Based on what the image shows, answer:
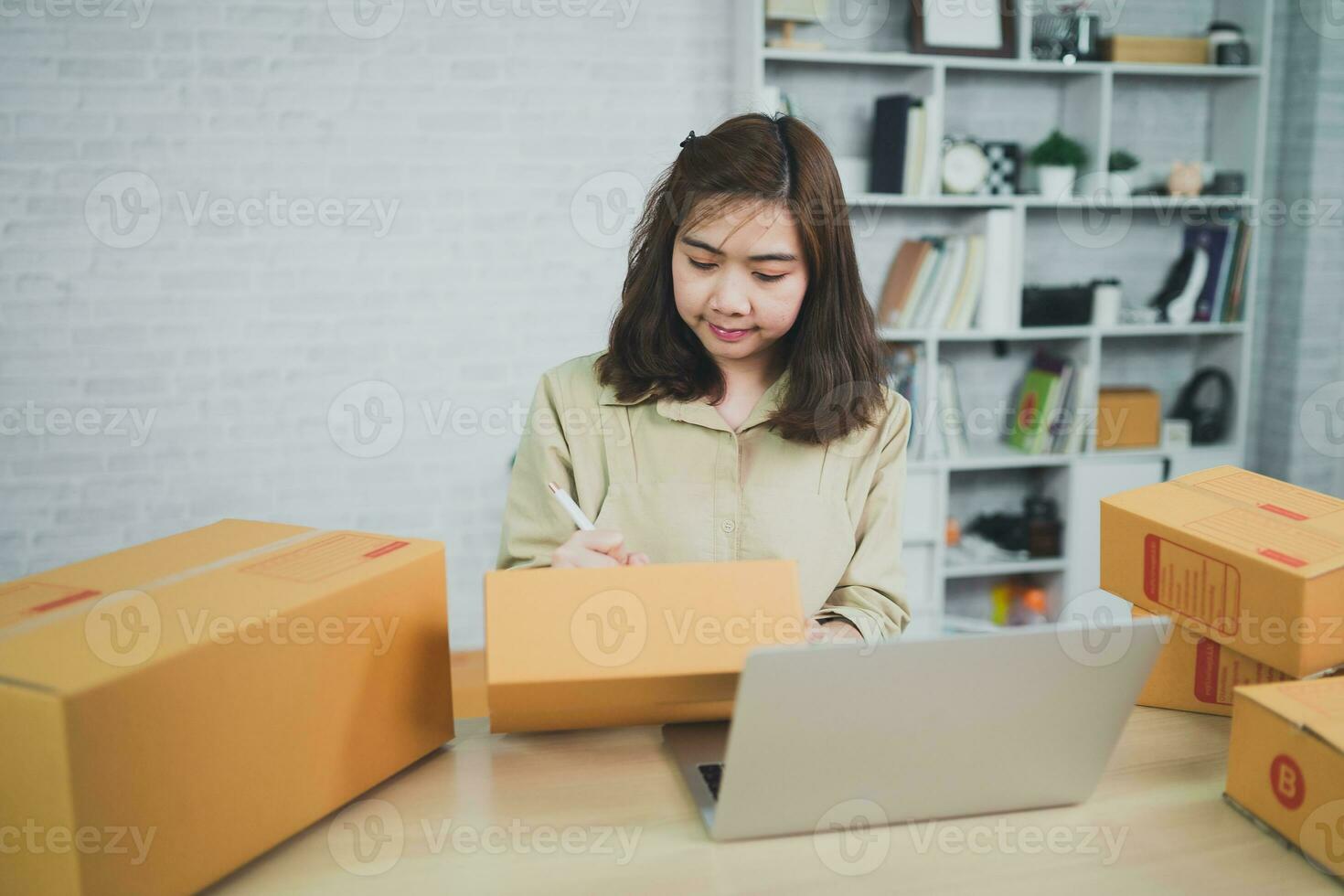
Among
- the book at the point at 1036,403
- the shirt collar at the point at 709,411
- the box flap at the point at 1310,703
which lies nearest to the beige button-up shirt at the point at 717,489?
the shirt collar at the point at 709,411

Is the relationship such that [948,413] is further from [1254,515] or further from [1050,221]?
[1254,515]

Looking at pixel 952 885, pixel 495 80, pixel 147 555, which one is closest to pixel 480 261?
pixel 495 80

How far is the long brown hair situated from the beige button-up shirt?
0.03 m

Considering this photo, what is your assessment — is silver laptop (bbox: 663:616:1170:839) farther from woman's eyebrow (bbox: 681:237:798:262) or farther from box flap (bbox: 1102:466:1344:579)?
woman's eyebrow (bbox: 681:237:798:262)

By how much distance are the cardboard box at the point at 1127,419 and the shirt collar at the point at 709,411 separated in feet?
7.28

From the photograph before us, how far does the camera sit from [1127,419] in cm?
339

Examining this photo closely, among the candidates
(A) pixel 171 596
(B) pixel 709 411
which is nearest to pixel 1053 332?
(B) pixel 709 411

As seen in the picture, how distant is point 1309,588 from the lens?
106 cm

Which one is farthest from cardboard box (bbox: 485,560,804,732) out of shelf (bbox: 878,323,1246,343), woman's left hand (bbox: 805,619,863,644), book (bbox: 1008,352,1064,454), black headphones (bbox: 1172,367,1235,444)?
black headphones (bbox: 1172,367,1235,444)

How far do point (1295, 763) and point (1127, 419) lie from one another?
261cm

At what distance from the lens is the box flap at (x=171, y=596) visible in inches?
33.3

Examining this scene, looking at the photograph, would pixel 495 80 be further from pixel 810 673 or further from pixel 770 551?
pixel 810 673

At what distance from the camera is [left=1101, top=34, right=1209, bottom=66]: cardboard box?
3.19 metres

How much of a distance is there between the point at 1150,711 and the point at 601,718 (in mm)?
670
